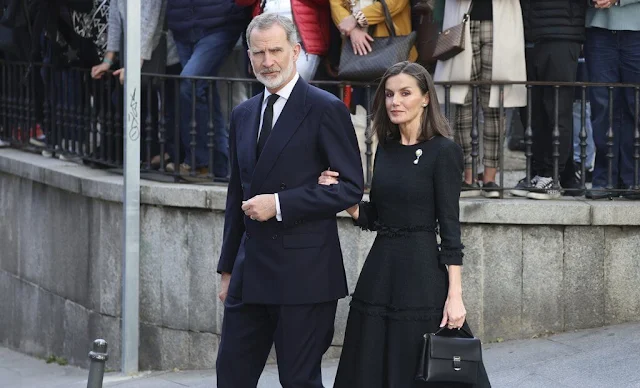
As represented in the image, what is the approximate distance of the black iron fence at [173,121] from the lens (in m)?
8.23

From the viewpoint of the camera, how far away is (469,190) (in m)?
8.30

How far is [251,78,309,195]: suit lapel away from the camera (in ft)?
17.5

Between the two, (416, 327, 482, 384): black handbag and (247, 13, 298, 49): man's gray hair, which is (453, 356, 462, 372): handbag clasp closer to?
(416, 327, 482, 384): black handbag

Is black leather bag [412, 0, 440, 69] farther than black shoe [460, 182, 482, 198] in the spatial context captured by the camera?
Yes

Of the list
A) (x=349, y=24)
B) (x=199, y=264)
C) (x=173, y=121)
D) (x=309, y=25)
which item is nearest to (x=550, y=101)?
(x=349, y=24)

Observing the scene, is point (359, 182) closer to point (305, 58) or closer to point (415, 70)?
point (415, 70)

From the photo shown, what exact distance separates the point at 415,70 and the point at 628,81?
333 cm

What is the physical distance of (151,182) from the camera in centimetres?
885

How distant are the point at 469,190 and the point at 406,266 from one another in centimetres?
302

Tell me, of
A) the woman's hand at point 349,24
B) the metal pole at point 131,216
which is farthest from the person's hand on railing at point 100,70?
the woman's hand at point 349,24

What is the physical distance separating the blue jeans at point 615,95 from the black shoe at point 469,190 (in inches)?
31.7

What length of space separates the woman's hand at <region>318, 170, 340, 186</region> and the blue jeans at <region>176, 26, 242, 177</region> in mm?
3659

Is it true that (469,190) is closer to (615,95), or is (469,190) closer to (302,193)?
(615,95)

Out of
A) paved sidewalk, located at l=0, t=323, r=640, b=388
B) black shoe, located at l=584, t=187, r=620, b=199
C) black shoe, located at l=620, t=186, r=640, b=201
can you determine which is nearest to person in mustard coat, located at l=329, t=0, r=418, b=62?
black shoe, located at l=584, t=187, r=620, b=199
